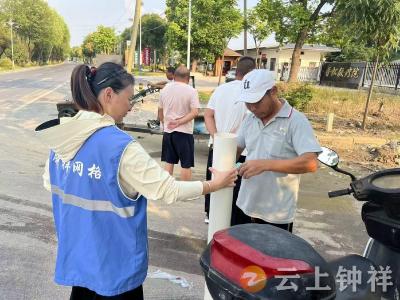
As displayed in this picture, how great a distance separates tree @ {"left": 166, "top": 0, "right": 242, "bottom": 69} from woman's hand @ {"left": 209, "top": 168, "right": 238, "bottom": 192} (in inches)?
1218

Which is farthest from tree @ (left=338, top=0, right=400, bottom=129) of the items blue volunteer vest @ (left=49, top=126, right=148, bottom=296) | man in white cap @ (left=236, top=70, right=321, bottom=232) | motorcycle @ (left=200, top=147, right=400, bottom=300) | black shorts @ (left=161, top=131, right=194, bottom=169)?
blue volunteer vest @ (left=49, top=126, right=148, bottom=296)

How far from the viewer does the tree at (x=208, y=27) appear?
3516 cm

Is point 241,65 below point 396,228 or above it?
above

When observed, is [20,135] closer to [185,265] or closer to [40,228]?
[40,228]

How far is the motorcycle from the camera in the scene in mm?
1374

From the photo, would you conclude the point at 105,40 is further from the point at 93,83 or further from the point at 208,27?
the point at 93,83

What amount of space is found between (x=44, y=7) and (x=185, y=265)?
84.3 m

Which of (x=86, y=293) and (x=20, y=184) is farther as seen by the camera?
(x=20, y=184)

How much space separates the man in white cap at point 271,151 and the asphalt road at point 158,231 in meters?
1.12

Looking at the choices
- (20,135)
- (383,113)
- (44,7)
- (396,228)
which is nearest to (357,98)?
(383,113)

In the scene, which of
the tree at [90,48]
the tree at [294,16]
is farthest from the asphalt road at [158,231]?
the tree at [90,48]

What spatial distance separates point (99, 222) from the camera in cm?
191

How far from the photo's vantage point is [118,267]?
1955mm

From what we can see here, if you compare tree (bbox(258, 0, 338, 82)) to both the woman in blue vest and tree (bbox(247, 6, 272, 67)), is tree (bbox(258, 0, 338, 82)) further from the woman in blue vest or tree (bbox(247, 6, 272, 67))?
the woman in blue vest
